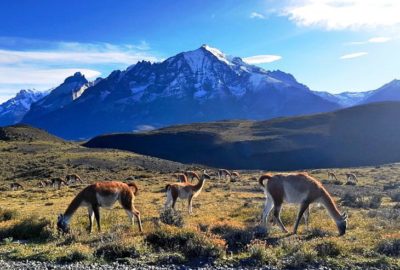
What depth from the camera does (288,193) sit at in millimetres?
16203

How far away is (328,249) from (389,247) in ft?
6.05

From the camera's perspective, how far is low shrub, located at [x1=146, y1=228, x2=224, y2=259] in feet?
44.0

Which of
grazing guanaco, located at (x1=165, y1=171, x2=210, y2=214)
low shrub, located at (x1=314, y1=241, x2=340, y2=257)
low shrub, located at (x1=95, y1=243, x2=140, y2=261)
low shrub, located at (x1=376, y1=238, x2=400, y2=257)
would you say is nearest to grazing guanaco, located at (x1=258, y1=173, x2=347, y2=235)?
low shrub, located at (x1=376, y1=238, x2=400, y2=257)

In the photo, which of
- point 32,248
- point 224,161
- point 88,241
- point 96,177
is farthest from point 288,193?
point 224,161

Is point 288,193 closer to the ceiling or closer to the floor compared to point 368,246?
closer to the ceiling

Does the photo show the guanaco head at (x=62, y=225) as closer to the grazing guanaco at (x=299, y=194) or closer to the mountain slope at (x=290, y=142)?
the grazing guanaco at (x=299, y=194)

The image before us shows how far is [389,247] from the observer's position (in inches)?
532

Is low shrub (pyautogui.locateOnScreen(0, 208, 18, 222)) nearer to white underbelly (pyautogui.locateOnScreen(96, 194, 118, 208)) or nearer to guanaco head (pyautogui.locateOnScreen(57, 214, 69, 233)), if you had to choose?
guanaco head (pyautogui.locateOnScreen(57, 214, 69, 233))

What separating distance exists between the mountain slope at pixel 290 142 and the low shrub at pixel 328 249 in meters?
102

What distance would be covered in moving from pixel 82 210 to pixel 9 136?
372 feet

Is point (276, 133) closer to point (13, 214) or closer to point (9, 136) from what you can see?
point (9, 136)

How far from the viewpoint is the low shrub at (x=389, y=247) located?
44.0 feet

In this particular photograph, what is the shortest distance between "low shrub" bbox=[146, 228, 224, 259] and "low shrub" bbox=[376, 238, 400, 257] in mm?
4693

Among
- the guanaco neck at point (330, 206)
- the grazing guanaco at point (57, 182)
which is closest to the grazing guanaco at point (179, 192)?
the guanaco neck at point (330, 206)
